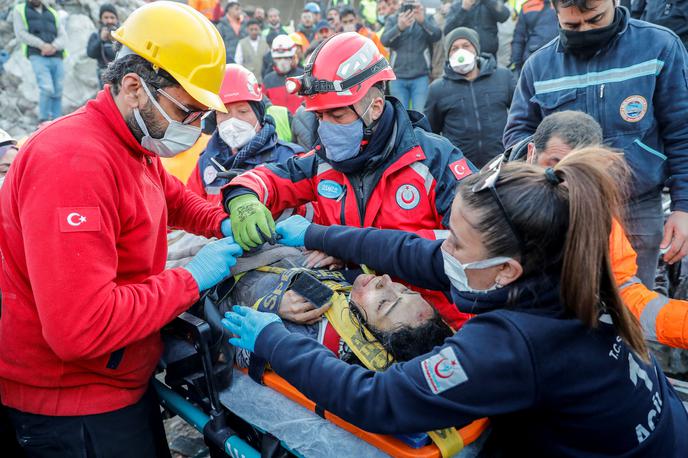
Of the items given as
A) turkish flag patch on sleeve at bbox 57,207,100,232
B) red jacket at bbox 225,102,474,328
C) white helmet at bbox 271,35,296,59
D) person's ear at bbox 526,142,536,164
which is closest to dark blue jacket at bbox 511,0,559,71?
white helmet at bbox 271,35,296,59

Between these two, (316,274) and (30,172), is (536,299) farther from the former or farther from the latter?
(30,172)

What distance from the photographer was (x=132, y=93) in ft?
6.22

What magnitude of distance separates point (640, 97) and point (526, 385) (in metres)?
1.98

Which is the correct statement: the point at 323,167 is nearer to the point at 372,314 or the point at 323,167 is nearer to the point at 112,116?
the point at 372,314

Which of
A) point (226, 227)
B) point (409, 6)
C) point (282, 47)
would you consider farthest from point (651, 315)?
point (282, 47)

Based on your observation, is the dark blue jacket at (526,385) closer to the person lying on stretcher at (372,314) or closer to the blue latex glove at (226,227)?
the person lying on stretcher at (372,314)

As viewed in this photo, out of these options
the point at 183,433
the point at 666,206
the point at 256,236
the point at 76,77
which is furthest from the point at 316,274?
the point at 76,77

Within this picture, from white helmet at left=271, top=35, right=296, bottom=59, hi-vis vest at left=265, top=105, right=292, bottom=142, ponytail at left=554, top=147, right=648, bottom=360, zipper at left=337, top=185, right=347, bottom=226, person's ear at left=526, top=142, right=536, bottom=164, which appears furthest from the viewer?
white helmet at left=271, top=35, right=296, bottom=59

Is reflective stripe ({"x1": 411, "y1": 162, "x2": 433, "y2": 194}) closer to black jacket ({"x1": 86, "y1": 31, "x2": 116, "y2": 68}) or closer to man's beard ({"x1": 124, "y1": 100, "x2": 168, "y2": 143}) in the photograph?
man's beard ({"x1": 124, "y1": 100, "x2": 168, "y2": 143})

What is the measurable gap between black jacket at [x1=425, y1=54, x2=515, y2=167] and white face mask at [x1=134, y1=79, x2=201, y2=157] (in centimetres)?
363

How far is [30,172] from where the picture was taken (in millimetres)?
1642

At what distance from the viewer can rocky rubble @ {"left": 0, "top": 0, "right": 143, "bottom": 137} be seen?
1327 centimetres

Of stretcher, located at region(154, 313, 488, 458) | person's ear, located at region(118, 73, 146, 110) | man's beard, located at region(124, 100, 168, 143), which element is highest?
person's ear, located at region(118, 73, 146, 110)

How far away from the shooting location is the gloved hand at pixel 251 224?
251cm
